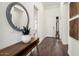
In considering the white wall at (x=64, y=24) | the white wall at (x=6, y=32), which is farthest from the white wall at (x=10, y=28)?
the white wall at (x=64, y=24)

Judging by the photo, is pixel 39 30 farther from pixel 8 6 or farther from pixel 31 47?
pixel 8 6

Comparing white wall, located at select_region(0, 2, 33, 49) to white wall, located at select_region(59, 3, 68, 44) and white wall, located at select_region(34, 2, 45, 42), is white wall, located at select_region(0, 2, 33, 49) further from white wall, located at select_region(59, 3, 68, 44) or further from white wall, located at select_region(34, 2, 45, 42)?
white wall, located at select_region(59, 3, 68, 44)

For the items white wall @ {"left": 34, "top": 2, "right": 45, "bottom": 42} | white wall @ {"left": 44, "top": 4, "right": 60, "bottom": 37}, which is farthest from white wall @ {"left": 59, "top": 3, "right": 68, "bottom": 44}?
white wall @ {"left": 34, "top": 2, "right": 45, "bottom": 42}

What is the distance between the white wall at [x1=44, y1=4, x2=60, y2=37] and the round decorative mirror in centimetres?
29

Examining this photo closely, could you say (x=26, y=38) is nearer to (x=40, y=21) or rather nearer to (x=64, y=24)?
(x=40, y=21)

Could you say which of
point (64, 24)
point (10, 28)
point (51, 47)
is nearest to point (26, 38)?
point (10, 28)

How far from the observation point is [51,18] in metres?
1.55

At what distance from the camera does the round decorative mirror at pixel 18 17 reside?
4.74ft

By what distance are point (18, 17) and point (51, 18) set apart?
1.42 feet

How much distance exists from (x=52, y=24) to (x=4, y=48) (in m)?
0.68

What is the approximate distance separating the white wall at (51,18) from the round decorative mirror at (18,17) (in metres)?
0.29

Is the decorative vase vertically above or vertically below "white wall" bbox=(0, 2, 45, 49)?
below

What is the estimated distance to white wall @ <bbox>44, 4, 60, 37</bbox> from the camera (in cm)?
151

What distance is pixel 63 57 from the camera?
4.49ft
